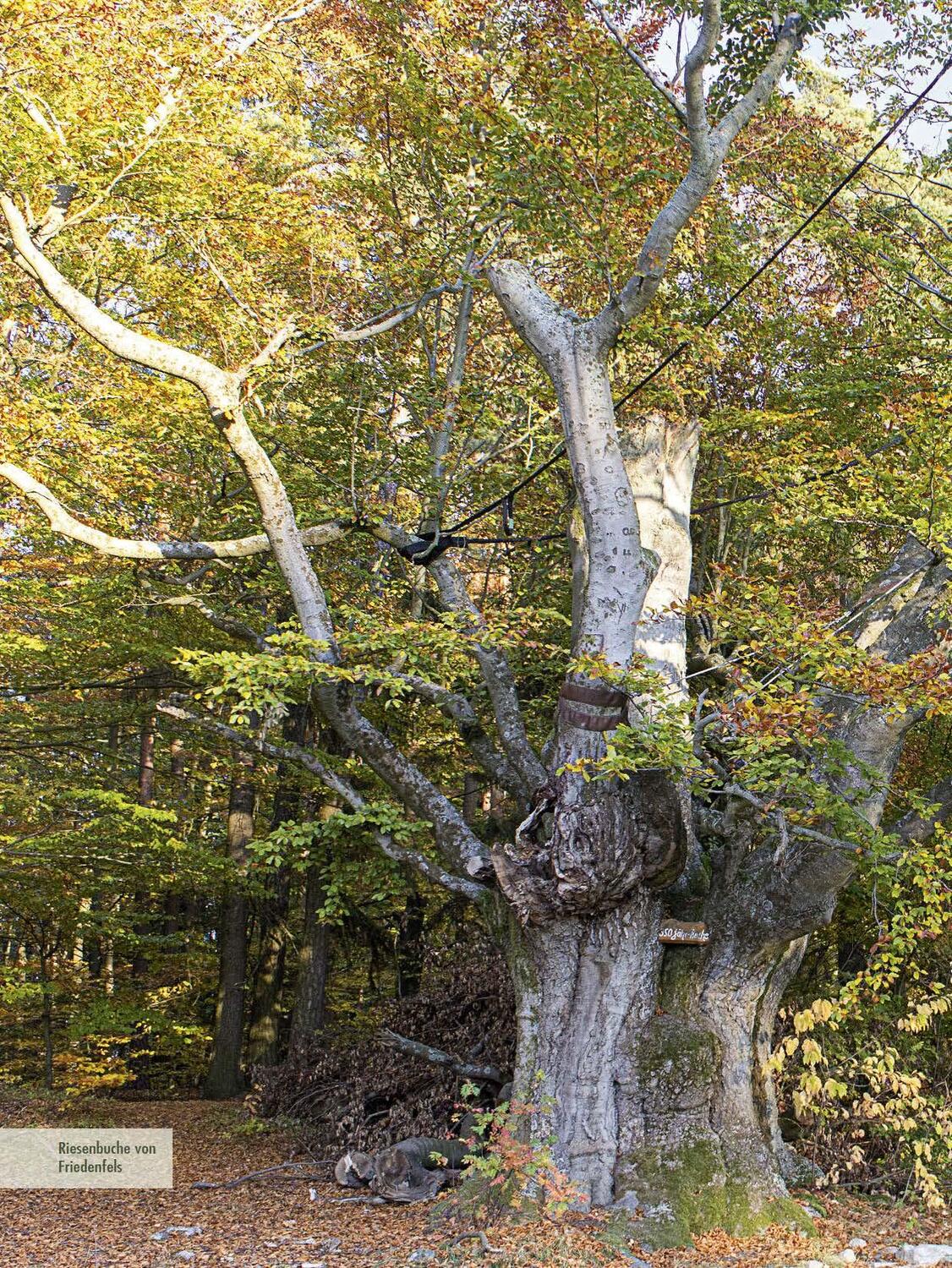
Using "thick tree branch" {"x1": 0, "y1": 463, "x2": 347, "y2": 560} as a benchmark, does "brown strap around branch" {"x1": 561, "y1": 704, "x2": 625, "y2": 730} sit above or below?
below

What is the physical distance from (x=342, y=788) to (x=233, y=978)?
21.1 ft

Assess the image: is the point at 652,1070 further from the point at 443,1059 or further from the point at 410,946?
the point at 410,946

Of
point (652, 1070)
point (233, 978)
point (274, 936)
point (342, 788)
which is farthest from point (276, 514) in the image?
point (274, 936)

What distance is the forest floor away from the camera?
5395mm

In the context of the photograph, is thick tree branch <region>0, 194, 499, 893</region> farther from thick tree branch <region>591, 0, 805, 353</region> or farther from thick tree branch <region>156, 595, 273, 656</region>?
thick tree branch <region>591, 0, 805, 353</region>

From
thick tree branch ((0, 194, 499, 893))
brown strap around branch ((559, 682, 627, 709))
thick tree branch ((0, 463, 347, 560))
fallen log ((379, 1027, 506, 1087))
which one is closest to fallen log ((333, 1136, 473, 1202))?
fallen log ((379, 1027, 506, 1087))

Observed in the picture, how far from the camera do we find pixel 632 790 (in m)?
6.14

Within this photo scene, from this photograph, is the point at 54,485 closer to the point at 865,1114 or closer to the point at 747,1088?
the point at 747,1088

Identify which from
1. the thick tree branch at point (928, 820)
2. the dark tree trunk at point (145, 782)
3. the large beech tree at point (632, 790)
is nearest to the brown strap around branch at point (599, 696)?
the large beech tree at point (632, 790)

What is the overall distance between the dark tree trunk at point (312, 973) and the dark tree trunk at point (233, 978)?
93 cm

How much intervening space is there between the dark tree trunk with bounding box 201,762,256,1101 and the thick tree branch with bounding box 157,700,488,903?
15.7 feet

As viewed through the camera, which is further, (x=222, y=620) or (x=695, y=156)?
(x=222, y=620)
